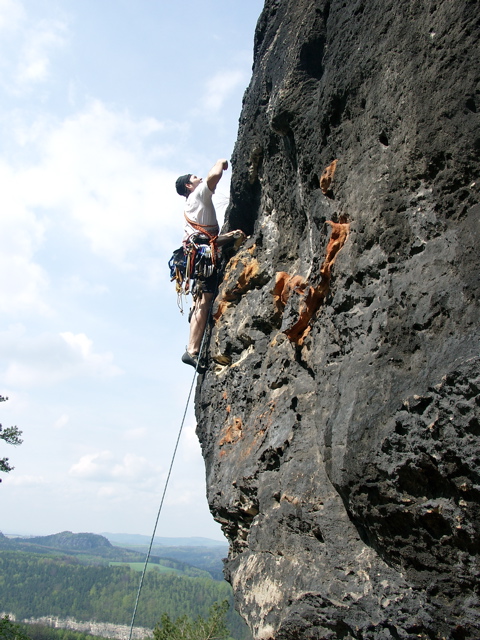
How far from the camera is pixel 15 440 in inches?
489

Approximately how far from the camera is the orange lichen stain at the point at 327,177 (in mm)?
3865

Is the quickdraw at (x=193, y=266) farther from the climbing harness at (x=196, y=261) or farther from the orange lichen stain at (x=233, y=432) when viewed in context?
the orange lichen stain at (x=233, y=432)

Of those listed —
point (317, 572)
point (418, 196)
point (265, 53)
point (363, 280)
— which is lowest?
point (317, 572)

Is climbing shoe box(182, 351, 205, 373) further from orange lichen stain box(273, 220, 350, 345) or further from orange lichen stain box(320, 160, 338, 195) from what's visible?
orange lichen stain box(320, 160, 338, 195)

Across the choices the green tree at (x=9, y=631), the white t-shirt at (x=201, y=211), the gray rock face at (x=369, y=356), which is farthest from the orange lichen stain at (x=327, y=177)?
the green tree at (x=9, y=631)

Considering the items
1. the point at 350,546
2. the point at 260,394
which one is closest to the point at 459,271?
the point at 350,546

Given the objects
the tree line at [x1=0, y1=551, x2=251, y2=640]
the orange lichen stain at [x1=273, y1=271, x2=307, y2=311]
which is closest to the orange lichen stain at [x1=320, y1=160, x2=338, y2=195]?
the orange lichen stain at [x1=273, y1=271, x2=307, y2=311]

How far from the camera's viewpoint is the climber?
6.18 metres

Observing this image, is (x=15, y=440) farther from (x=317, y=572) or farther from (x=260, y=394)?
(x=317, y=572)

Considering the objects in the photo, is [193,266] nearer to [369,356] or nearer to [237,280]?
[237,280]

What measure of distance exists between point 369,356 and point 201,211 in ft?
13.6

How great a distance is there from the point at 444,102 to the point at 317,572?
292 centimetres

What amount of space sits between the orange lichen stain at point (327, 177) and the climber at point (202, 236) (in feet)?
7.04

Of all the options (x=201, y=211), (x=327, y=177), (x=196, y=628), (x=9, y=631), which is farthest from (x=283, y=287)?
(x=196, y=628)
